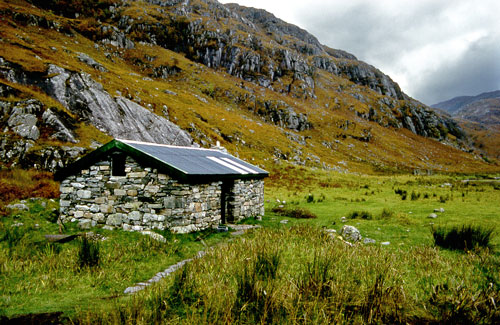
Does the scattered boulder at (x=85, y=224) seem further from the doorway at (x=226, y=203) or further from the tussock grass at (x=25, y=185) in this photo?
the doorway at (x=226, y=203)

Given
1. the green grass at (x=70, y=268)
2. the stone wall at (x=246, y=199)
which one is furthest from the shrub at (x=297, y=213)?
the green grass at (x=70, y=268)

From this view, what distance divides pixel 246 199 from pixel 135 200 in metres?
6.07

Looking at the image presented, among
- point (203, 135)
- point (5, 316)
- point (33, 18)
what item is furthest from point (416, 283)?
point (33, 18)

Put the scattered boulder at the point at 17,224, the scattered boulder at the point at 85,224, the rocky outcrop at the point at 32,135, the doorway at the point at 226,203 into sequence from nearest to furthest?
the scattered boulder at the point at 17,224 < the scattered boulder at the point at 85,224 < the doorway at the point at 226,203 < the rocky outcrop at the point at 32,135

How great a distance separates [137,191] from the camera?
1062cm

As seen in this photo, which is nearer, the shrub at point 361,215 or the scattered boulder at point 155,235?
the scattered boulder at point 155,235

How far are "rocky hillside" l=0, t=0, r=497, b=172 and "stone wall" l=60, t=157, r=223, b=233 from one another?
28.1 feet

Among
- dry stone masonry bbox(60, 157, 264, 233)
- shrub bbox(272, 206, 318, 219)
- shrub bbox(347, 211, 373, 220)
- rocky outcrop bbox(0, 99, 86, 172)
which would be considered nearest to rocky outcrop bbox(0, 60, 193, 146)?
rocky outcrop bbox(0, 99, 86, 172)

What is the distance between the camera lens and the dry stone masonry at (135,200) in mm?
10320

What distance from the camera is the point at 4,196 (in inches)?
480

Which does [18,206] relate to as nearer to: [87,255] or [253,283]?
[87,255]

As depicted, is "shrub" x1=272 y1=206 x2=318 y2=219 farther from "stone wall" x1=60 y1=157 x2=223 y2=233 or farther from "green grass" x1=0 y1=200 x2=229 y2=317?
"green grass" x1=0 y1=200 x2=229 y2=317

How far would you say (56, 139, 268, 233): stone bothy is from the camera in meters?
10.3

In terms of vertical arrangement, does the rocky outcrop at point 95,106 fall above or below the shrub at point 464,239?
above
